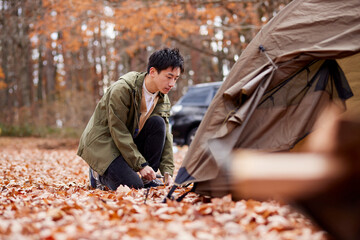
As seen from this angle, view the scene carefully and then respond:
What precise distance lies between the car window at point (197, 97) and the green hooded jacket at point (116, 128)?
5.12 m

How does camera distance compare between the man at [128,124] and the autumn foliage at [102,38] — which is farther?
the autumn foliage at [102,38]

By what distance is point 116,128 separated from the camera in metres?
3.33

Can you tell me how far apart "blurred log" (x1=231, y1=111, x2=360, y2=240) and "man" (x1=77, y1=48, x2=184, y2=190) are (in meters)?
1.20

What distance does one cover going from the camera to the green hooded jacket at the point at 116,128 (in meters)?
3.31

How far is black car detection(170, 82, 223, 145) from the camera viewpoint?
860cm

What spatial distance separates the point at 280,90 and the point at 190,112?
5.90 m

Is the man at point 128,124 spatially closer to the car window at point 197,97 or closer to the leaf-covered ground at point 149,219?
the leaf-covered ground at point 149,219

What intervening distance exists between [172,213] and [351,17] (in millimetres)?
2044

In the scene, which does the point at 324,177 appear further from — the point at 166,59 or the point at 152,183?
the point at 152,183

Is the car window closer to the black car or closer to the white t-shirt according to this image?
the black car

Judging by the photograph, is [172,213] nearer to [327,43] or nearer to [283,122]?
[283,122]

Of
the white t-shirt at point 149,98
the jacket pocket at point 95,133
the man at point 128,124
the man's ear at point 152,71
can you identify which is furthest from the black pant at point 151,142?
the man's ear at point 152,71

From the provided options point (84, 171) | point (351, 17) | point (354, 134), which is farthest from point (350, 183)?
point (84, 171)

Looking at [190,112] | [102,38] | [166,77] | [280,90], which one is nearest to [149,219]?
[280,90]
